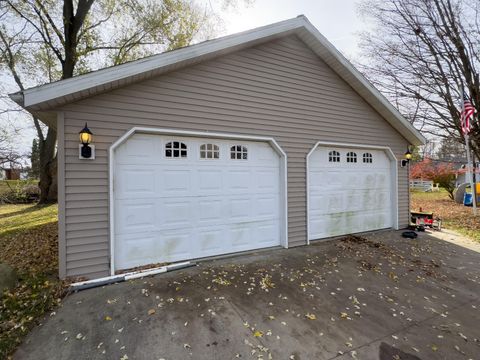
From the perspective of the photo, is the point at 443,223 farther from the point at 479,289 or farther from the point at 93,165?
the point at 93,165

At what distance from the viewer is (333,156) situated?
625 centimetres

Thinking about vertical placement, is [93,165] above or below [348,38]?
below

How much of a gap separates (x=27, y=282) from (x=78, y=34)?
1195 cm

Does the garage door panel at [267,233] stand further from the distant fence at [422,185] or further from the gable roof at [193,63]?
the distant fence at [422,185]

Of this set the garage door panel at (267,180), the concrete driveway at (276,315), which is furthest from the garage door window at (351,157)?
the concrete driveway at (276,315)

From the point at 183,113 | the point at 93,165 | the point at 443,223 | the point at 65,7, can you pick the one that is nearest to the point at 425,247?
the point at 443,223

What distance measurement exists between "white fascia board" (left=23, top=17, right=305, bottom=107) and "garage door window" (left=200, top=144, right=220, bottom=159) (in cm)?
160

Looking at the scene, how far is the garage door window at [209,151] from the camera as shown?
4.73 metres

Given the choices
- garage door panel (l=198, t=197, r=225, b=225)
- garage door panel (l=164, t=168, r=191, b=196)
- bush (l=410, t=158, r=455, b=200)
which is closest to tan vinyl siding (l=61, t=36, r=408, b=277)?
garage door panel (l=164, t=168, r=191, b=196)

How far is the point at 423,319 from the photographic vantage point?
302cm

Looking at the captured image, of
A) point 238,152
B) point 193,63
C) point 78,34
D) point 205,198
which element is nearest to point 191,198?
point 205,198

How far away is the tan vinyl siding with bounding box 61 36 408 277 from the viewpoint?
148 inches

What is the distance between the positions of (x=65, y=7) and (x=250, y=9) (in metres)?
7.88

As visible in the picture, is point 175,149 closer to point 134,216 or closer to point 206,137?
point 206,137
